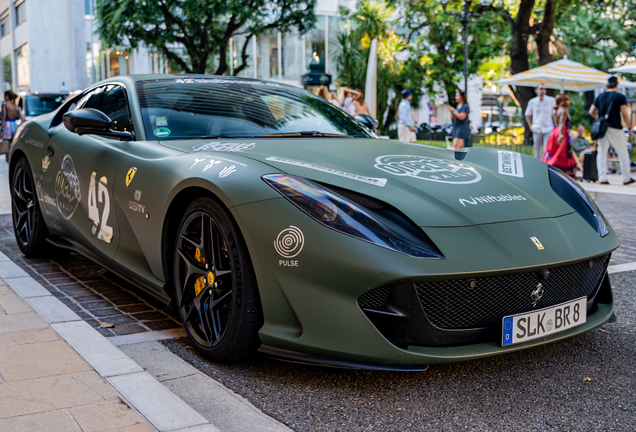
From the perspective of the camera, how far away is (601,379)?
8.70 ft

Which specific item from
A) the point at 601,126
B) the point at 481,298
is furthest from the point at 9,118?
the point at 481,298

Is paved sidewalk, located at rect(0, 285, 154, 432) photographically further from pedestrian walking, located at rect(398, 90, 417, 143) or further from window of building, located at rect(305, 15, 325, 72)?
window of building, located at rect(305, 15, 325, 72)

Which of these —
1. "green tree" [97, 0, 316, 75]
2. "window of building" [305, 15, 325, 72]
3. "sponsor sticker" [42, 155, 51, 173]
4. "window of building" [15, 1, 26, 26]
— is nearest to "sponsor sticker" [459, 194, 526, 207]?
"sponsor sticker" [42, 155, 51, 173]

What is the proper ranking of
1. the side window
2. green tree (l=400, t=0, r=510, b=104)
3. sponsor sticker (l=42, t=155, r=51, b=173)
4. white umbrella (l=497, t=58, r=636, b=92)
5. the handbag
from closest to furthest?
the side window → sponsor sticker (l=42, t=155, r=51, b=173) → the handbag → white umbrella (l=497, t=58, r=636, b=92) → green tree (l=400, t=0, r=510, b=104)

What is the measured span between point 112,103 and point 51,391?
2137 mm

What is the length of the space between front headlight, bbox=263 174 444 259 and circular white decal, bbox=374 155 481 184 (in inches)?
15.5

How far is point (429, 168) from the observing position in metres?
2.94

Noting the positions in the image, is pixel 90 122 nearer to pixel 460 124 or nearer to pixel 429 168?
pixel 429 168

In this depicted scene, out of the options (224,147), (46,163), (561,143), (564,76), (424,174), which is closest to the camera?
(424,174)

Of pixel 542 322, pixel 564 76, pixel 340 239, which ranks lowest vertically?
pixel 542 322

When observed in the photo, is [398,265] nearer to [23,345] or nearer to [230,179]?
[230,179]

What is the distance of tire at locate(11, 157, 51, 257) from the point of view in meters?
4.74

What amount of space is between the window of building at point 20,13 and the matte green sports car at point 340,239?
47610 mm

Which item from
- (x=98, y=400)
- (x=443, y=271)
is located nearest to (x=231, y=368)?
(x=98, y=400)
